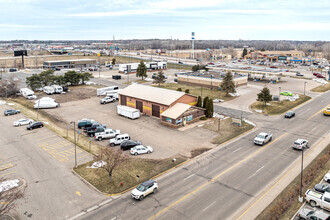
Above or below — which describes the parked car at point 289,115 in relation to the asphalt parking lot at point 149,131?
above

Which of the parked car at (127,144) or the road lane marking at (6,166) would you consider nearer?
the road lane marking at (6,166)

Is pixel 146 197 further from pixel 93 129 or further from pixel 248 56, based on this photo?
pixel 248 56

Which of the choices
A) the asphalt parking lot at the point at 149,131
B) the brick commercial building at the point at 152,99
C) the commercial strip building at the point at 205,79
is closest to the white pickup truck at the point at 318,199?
the asphalt parking lot at the point at 149,131

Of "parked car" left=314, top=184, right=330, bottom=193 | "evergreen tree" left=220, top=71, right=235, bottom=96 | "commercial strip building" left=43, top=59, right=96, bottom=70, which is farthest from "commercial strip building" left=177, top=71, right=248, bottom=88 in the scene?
"commercial strip building" left=43, top=59, right=96, bottom=70

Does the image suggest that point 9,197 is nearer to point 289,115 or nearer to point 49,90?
point 289,115

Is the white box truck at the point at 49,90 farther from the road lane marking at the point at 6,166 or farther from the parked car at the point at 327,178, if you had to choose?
the parked car at the point at 327,178
